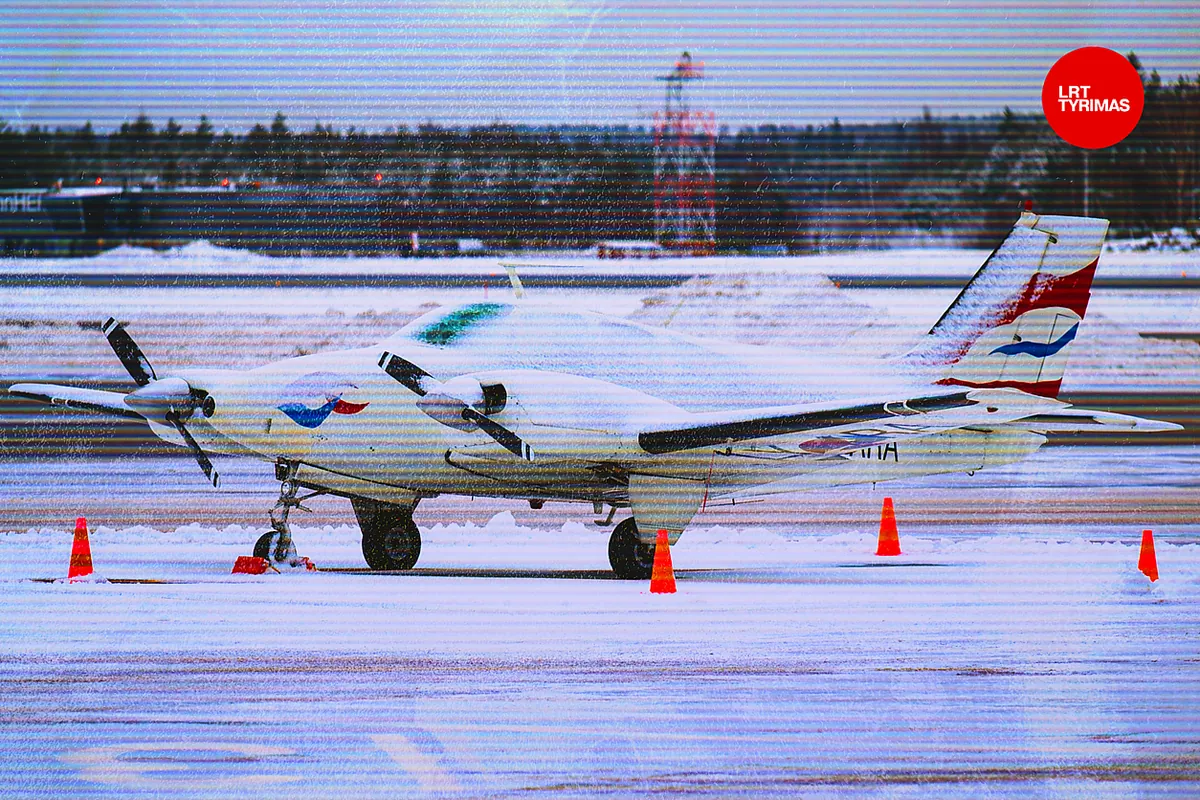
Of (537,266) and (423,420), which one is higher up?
(537,266)

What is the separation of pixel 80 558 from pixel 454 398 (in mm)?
2663

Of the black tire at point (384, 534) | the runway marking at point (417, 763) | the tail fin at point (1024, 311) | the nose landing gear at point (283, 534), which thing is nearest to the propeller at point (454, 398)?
the nose landing gear at point (283, 534)

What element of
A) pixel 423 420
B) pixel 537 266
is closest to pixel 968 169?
pixel 537 266

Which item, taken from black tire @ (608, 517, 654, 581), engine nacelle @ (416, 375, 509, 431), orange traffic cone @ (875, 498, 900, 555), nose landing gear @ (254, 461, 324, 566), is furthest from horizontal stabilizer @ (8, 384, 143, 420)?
orange traffic cone @ (875, 498, 900, 555)

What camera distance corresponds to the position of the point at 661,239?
1475cm

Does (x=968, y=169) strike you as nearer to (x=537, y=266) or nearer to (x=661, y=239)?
(x=661, y=239)

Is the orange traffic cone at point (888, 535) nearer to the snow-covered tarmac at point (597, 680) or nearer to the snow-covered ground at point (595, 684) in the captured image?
the snow-covered tarmac at point (597, 680)

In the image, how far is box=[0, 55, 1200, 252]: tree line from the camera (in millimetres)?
14078

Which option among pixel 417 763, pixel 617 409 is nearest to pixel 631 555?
pixel 617 409

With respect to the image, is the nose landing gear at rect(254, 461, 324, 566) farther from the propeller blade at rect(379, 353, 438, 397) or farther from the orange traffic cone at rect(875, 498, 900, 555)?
the orange traffic cone at rect(875, 498, 900, 555)

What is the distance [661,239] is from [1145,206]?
7.06 meters

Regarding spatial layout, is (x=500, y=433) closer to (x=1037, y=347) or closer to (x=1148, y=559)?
(x=1148, y=559)

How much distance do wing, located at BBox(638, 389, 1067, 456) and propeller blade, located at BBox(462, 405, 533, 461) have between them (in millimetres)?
893

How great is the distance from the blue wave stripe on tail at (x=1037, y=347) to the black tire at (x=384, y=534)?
510 cm
